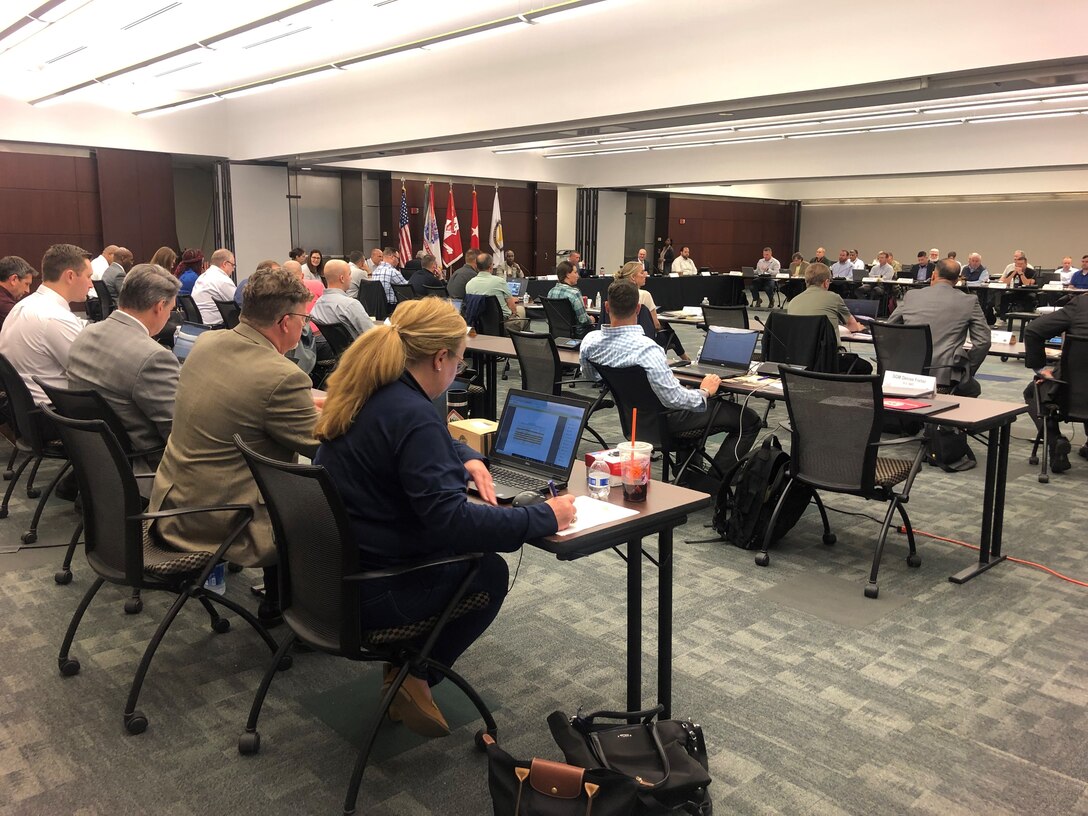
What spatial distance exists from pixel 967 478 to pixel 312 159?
35.6 ft

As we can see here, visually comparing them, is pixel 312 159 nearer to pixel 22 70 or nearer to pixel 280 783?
pixel 22 70

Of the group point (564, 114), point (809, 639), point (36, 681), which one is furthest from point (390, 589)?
point (564, 114)

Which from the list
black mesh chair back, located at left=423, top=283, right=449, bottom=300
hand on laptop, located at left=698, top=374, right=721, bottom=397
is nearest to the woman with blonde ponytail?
hand on laptop, located at left=698, top=374, right=721, bottom=397

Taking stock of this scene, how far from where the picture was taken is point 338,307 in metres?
6.12

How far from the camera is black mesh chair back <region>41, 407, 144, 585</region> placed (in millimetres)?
2424

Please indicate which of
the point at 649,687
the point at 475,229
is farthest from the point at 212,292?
the point at 475,229

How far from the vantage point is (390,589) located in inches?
84.8

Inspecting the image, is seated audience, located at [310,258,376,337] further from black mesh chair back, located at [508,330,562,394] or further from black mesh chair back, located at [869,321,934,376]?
black mesh chair back, located at [869,321,934,376]

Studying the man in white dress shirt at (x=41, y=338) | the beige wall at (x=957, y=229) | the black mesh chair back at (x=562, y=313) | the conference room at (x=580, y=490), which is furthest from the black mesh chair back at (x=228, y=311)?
the beige wall at (x=957, y=229)

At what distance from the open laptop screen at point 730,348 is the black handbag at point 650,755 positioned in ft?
9.85

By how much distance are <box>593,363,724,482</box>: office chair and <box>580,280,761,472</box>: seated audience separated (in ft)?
0.12

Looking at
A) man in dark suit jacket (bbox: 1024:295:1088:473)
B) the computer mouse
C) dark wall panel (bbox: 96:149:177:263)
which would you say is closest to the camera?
the computer mouse

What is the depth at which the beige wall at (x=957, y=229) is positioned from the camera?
19250 mm

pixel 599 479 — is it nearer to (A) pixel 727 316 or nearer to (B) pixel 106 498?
(B) pixel 106 498
